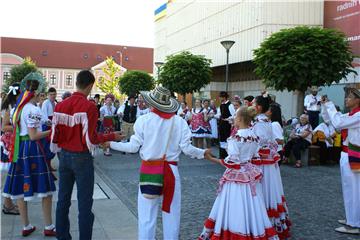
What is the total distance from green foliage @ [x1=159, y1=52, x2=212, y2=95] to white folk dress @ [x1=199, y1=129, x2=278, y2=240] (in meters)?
18.5

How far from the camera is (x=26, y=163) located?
16.4ft

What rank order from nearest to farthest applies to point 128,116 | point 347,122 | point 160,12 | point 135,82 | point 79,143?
point 79,143
point 347,122
point 128,116
point 135,82
point 160,12

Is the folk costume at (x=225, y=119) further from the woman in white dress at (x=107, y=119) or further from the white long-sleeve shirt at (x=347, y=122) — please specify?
the white long-sleeve shirt at (x=347, y=122)

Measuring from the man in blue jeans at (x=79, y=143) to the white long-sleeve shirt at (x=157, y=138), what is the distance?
1.44 ft

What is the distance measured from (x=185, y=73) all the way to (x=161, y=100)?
18970 mm

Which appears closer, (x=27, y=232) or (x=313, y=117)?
(x=27, y=232)

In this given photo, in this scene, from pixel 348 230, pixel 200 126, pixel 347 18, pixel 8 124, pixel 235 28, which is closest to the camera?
pixel 348 230

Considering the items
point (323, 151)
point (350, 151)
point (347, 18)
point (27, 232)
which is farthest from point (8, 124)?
point (347, 18)

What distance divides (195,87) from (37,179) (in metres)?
18.7

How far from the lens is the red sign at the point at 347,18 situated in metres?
17.6

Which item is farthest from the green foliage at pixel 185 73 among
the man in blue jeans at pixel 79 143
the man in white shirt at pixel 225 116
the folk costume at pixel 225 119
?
the man in blue jeans at pixel 79 143

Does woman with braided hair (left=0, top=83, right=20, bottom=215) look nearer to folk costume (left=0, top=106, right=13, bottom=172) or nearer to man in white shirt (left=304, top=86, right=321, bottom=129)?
folk costume (left=0, top=106, right=13, bottom=172)

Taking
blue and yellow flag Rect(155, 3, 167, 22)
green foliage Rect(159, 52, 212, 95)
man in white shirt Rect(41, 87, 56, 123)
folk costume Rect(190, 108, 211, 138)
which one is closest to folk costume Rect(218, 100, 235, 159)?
folk costume Rect(190, 108, 211, 138)

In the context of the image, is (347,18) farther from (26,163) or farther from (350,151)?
(26,163)
